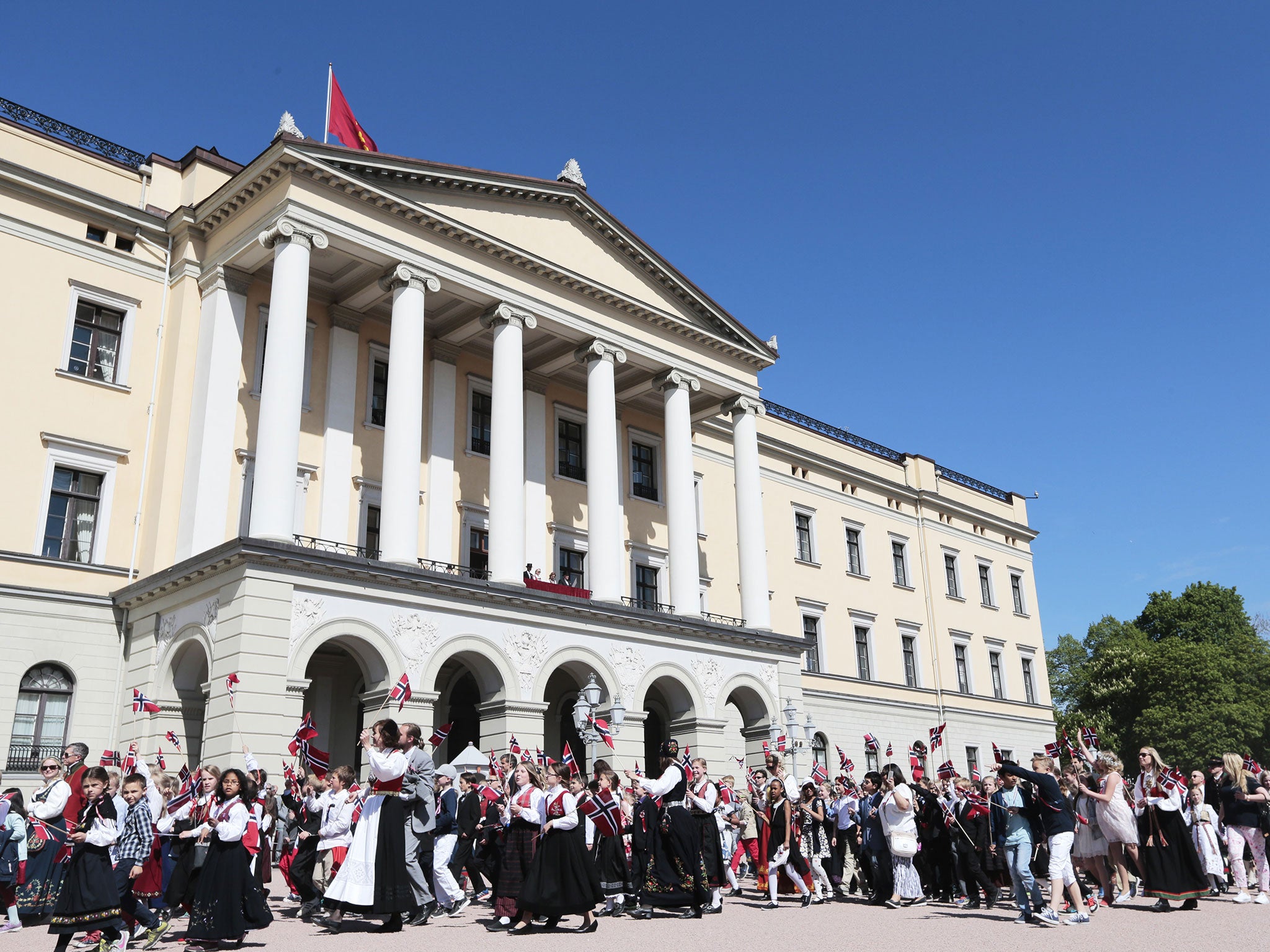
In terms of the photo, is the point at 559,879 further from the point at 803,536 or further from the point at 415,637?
the point at 803,536

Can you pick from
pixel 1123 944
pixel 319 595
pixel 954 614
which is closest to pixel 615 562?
pixel 319 595

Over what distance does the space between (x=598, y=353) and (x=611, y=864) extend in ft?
57.0

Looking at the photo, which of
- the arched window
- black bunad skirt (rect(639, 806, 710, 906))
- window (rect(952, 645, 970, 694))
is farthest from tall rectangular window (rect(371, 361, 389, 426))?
window (rect(952, 645, 970, 694))

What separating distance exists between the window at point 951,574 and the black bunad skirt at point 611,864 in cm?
3486

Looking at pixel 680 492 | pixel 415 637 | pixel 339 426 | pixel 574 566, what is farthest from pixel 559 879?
pixel 574 566

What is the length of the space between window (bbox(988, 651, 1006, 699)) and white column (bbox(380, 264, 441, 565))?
104ft

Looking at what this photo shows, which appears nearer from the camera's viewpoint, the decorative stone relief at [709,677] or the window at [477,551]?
the window at [477,551]

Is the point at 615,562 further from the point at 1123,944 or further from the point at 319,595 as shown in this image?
the point at 1123,944

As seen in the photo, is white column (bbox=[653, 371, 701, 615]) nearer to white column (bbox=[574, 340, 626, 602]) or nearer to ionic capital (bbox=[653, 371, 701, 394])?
ionic capital (bbox=[653, 371, 701, 394])

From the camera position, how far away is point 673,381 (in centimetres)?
3125

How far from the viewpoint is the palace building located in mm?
21844

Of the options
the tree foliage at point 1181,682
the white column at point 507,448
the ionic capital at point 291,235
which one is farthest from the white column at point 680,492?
the tree foliage at point 1181,682

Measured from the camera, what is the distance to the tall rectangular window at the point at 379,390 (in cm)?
2719

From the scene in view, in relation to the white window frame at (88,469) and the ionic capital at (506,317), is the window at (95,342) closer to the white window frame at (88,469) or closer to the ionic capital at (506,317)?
the white window frame at (88,469)
